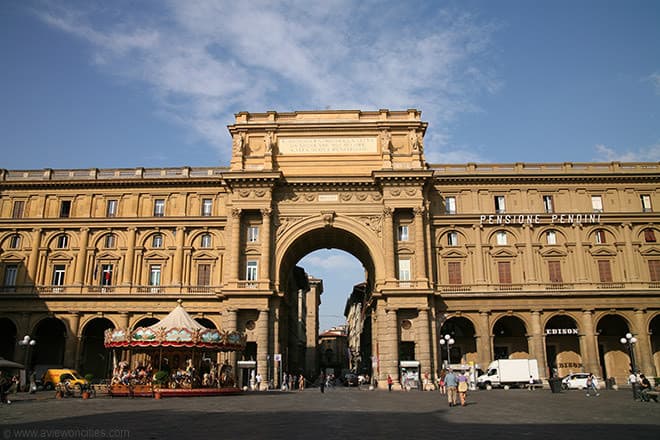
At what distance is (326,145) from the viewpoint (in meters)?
53.3

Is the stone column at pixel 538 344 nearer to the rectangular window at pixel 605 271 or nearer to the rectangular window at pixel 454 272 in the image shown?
the rectangular window at pixel 454 272

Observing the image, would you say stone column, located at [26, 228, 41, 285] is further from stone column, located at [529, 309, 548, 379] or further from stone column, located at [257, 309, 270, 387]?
stone column, located at [529, 309, 548, 379]

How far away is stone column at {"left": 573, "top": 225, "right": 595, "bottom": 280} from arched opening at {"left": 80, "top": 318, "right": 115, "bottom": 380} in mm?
43351

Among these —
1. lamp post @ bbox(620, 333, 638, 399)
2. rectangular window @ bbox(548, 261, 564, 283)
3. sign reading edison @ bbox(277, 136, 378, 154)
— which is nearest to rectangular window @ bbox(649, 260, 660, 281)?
lamp post @ bbox(620, 333, 638, 399)

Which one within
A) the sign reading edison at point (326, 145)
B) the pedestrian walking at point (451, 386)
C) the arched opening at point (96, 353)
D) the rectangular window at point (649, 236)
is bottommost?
the pedestrian walking at point (451, 386)

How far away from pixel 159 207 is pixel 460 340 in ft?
103

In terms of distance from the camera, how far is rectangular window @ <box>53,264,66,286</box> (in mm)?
53344

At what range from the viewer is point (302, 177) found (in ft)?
169

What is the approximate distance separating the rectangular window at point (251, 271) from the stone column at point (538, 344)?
976 inches

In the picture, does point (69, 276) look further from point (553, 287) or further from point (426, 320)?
point (553, 287)

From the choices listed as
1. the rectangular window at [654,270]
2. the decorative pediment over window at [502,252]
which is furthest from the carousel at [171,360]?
the rectangular window at [654,270]

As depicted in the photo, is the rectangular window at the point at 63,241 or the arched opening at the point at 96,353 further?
the rectangular window at the point at 63,241

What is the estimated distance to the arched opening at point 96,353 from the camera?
53469 mm

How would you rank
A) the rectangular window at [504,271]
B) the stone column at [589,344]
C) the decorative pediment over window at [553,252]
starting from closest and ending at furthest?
the stone column at [589,344]
the rectangular window at [504,271]
the decorative pediment over window at [553,252]
